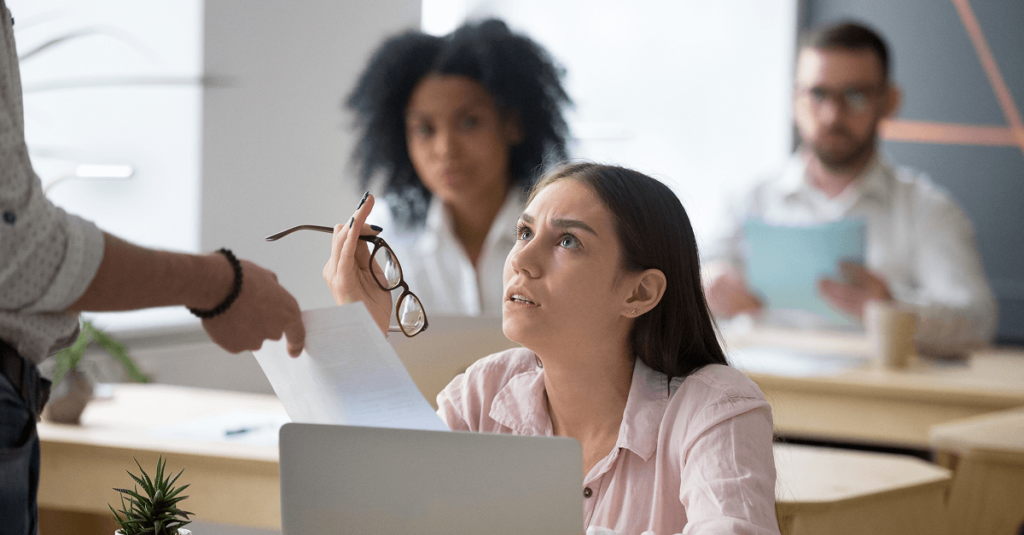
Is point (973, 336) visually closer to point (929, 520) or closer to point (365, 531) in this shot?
point (929, 520)

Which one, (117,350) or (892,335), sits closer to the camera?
(117,350)

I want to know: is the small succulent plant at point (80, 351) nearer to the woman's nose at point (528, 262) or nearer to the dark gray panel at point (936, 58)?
the woman's nose at point (528, 262)

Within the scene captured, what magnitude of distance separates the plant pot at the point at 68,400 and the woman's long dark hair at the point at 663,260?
43.2 inches

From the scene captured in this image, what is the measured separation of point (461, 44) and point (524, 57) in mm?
178

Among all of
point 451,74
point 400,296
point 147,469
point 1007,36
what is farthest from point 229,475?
point 1007,36

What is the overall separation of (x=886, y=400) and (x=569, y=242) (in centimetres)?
128

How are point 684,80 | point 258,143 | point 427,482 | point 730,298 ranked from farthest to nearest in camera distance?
point 684,80 → point 258,143 → point 730,298 → point 427,482

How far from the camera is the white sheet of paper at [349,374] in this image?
0.93 meters

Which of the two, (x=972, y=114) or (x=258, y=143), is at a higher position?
(x=972, y=114)

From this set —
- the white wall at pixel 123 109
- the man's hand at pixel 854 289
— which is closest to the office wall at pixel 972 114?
the man's hand at pixel 854 289

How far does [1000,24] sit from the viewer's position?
13.5 ft

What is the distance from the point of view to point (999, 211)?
411cm

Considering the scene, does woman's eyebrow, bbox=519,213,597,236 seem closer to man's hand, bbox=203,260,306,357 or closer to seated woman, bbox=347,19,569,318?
man's hand, bbox=203,260,306,357

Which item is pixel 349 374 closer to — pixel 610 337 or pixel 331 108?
pixel 610 337
